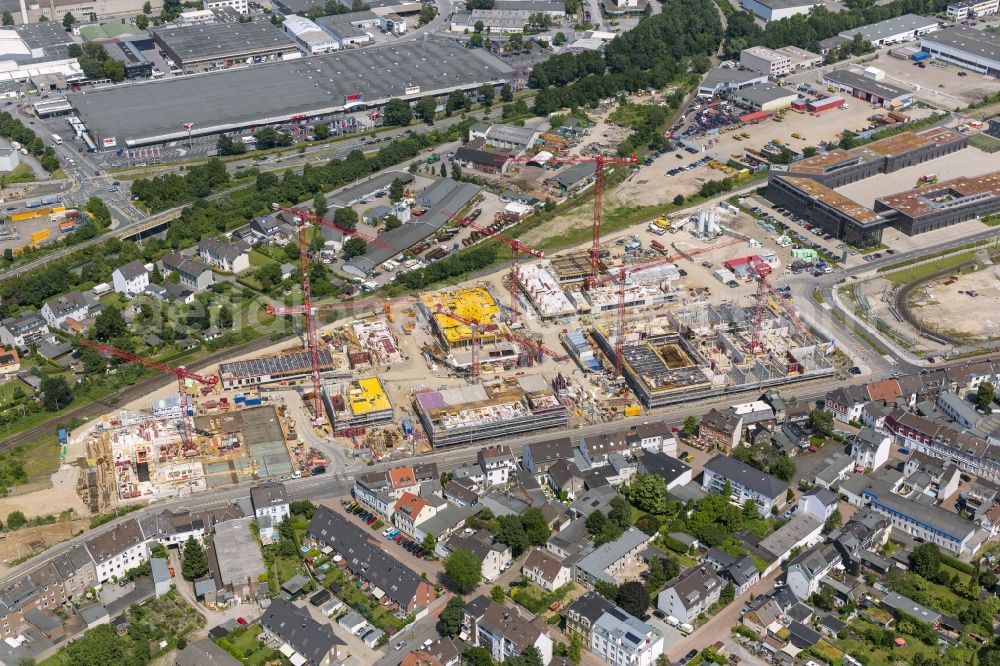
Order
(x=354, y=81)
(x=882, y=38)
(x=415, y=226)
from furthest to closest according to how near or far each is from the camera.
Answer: (x=882, y=38)
(x=354, y=81)
(x=415, y=226)

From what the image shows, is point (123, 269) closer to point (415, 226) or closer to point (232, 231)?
point (232, 231)

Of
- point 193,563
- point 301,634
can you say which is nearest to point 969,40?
point 193,563

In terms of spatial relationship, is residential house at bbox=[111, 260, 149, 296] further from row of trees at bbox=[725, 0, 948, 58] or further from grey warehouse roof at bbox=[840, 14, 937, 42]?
grey warehouse roof at bbox=[840, 14, 937, 42]

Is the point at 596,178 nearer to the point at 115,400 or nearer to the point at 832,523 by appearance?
the point at 115,400

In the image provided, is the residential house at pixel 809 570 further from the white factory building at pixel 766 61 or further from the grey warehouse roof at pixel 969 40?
the grey warehouse roof at pixel 969 40

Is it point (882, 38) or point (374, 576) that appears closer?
point (374, 576)

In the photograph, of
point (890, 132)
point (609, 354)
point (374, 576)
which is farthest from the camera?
point (890, 132)

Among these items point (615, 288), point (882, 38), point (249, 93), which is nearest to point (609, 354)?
point (615, 288)

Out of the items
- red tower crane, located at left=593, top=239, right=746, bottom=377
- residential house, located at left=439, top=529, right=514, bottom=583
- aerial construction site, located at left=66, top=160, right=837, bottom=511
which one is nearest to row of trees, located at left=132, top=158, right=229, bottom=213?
aerial construction site, located at left=66, top=160, right=837, bottom=511
